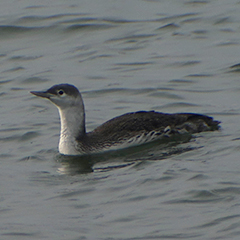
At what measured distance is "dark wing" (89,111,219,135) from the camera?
11.2 metres

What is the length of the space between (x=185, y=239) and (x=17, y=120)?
6184 millimetres

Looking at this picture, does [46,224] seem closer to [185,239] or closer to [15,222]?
[15,222]

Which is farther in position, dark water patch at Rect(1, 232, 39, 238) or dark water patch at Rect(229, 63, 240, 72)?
dark water patch at Rect(229, 63, 240, 72)

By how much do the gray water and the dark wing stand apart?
25 centimetres

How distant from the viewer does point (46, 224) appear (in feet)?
26.5

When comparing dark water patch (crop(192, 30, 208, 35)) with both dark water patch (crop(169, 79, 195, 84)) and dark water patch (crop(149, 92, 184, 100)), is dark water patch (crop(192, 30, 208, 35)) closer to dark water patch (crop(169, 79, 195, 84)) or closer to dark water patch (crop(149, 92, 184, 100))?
dark water patch (crop(169, 79, 195, 84))

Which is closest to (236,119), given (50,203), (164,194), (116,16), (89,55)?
(164,194)

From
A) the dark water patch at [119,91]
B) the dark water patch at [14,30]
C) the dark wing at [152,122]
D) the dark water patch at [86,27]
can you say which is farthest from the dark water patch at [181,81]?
the dark water patch at [14,30]

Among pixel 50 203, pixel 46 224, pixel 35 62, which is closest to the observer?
pixel 46 224

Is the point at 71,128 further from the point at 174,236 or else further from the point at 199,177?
the point at 174,236

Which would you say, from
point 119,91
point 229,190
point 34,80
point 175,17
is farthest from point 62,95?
point 175,17

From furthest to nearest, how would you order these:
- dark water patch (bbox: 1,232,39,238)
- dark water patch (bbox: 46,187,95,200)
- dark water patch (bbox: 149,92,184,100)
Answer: dark water patch (bbox: 149,92,184,100) → dark water patch (bbox: 46,187,95,200) → dark water patch (bbox: 1,232,39,238)

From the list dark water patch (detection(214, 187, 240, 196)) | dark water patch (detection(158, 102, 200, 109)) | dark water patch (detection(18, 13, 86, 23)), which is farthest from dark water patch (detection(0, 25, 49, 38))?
dark water patch (detection(214, 187, 240, 196))

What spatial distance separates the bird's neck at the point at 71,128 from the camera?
10.9 meters
